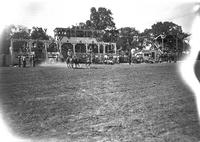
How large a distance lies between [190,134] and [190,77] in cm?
479

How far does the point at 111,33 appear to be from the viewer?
88.4m

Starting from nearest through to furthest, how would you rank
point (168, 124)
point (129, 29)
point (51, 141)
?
point (51, 141) → point (168, 124) → point (129, 29)

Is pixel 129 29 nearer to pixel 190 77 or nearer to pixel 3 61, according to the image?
pixel 3 61

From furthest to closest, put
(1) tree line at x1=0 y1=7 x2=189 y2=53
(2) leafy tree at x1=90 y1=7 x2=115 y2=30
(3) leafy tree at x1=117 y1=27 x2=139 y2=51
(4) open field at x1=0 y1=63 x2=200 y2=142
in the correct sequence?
(3) leafy tree at x1=117 y1=27 x2=139 y2=51
(2) leafy tree at x1=90 y1=7 x2=115 y2=30
(1) tree line at x1=0 y1=7 x2=189 y2=53
(4) open field at x1=0 y1=63 x2=200 y2=142

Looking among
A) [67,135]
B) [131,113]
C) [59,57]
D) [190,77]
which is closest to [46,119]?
[67,135]

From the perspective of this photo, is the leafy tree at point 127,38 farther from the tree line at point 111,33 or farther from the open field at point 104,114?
the open field at point 104,114

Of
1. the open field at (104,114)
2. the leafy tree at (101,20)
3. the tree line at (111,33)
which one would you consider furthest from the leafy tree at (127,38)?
the open field at (104,114)

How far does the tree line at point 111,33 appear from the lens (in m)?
68.2

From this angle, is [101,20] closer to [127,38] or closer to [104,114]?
[127,38]

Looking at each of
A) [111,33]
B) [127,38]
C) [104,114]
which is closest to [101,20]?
[111,33]

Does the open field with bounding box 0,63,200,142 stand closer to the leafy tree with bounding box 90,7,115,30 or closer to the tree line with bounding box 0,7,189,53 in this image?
the tree line with bounding box 0,7,189,53

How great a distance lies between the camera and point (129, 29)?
112m

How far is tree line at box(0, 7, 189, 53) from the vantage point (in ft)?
224

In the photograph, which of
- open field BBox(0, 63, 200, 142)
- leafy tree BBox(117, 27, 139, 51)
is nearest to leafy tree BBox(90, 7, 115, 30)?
leafy tree BBox(117, 27, 139, 51)
